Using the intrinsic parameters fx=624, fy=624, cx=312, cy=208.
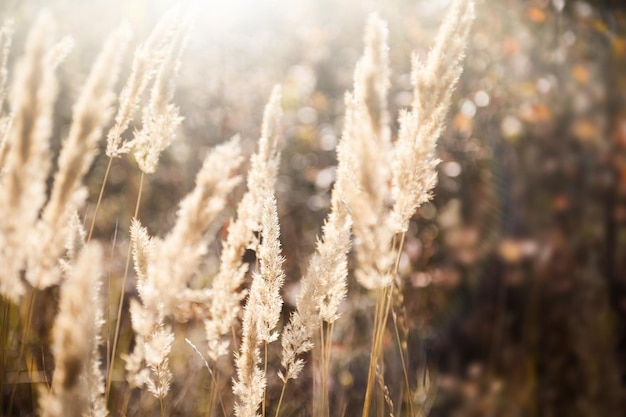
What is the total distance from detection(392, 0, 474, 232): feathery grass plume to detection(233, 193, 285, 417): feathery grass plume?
0.82 ft

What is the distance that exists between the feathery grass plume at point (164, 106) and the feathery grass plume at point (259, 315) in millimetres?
277

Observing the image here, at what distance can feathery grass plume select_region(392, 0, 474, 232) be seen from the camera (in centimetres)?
122

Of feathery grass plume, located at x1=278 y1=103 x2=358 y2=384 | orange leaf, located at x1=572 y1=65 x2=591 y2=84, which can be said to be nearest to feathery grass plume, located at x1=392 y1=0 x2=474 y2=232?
feathery grass plume, located at x1=278 y1=103 x2=358 y2=384

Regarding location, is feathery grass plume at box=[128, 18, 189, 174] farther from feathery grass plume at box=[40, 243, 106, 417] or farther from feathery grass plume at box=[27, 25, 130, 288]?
feathery grass plume at box=[40, 243, 106, 417]

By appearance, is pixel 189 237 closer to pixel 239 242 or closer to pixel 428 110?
pixel 239 242

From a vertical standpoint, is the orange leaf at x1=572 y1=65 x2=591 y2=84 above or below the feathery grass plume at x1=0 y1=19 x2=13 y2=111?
above

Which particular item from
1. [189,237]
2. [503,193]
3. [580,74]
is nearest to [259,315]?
[189,237]

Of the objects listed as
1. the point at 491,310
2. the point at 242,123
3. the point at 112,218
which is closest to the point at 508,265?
the point at 491,310

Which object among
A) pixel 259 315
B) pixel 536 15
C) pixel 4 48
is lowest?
pixel 259 315

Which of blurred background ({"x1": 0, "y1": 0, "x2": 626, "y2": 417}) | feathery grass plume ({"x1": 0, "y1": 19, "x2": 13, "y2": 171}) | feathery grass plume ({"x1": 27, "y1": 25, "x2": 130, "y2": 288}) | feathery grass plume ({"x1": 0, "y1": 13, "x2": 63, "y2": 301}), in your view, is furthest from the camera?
blurred background ({"x1": 0, "y1": 0, "x2": 626, "y2": 417})

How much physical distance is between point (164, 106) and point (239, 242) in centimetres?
33

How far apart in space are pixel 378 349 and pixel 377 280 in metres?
0.29

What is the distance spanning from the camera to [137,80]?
1.32 m

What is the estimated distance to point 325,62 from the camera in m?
5.62
